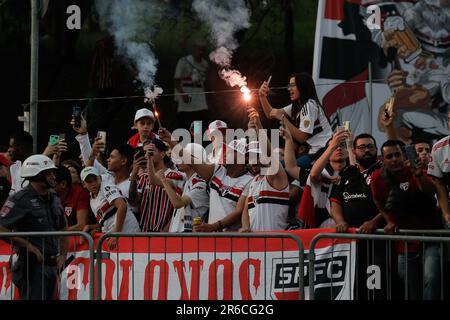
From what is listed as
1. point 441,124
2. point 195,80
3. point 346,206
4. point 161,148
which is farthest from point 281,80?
point 346,206

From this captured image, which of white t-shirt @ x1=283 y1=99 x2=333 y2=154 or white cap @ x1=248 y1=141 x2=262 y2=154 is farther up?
white t-shirt @ x1=283 y1=99 x2=333 y2=154

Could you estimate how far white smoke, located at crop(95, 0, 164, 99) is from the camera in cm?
1505

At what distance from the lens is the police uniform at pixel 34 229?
1050cm

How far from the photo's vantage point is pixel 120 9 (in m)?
15.2

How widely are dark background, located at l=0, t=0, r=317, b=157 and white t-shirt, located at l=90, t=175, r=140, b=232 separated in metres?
3.16

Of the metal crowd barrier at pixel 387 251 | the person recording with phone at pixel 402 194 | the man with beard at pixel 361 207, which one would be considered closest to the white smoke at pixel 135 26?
the man with beard at pixel 361 207

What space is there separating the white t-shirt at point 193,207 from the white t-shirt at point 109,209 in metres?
0.46

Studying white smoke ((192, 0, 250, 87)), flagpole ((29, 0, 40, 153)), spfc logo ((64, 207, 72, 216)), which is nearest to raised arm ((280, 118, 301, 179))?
spfc logo ((64, 207, 72, 216))

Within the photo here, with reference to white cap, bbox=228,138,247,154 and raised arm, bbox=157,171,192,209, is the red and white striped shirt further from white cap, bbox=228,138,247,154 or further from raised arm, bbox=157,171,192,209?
white cap, bbox=228,138,247,154

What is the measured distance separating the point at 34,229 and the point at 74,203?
1330mm

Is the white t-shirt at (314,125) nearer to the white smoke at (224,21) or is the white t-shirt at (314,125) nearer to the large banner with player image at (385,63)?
the large banner with player image at (385,63)

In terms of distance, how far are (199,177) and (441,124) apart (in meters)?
3.80

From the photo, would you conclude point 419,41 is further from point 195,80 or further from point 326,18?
point 195,80

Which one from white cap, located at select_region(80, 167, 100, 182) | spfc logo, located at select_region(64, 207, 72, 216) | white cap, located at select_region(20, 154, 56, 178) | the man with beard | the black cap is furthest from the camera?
spfc logo, located at select_region(64, 207, 72, 216)
